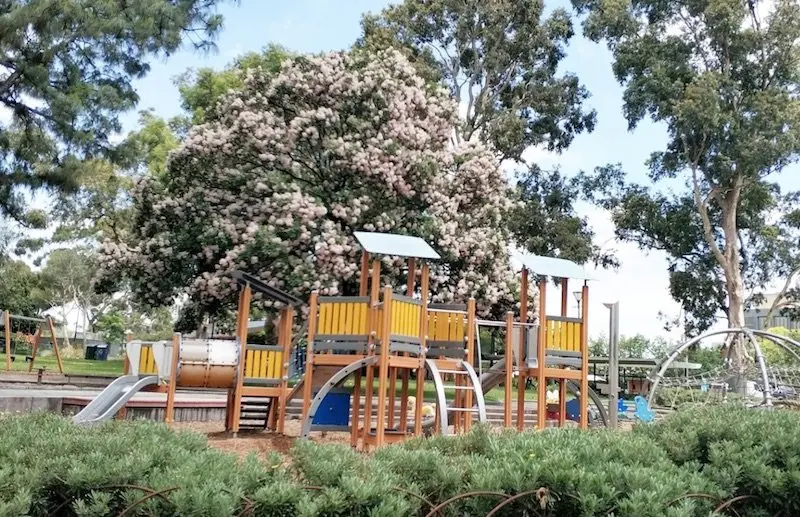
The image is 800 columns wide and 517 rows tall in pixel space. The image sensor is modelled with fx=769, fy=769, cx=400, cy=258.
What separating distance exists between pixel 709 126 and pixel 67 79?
18.3m

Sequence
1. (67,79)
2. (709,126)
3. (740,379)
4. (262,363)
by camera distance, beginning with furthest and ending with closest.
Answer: (709,126), (740,379), (67,79), (262,363)

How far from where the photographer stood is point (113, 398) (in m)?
9.35

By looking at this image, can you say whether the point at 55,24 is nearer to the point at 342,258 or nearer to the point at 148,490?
the point at 342,258

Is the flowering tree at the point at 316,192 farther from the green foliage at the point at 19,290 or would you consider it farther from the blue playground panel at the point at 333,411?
the green foliage at the point at 19,290

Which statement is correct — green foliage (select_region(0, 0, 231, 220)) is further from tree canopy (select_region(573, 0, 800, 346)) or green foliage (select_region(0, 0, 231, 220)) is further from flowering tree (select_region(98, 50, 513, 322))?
tree canopy (select_region(573, 0, 800, 346))

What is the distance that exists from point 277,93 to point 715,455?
15.0 m

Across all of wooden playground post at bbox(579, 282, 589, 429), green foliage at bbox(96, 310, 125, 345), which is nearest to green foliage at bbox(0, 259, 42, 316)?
green foliage at bbox(96, 310, 125, 345)

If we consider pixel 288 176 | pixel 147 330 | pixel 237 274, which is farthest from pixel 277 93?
pixel 147 330

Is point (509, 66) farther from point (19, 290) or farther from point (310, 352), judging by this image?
point (19, 290)

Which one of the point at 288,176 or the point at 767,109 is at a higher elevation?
the point at 767,109

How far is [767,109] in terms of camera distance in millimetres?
23781

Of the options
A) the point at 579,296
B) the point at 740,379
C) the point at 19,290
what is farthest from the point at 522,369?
the point at 19,290

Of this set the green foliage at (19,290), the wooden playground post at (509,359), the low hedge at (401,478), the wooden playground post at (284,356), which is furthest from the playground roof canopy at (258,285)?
the green foliage at (19,290)

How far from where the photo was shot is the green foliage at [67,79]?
14.7 metres
